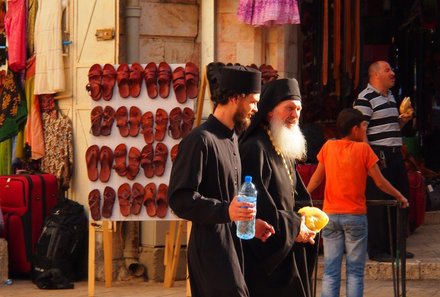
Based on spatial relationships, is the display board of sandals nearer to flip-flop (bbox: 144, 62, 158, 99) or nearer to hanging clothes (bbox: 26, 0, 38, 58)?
flip-flop (bbox: 144, 62, 158, 99)

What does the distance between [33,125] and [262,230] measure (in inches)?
248

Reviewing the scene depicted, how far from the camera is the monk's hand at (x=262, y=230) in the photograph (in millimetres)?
6883

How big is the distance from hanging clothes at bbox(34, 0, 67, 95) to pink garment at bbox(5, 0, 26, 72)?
11.9 inches

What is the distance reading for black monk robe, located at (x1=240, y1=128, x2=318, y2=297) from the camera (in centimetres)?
724

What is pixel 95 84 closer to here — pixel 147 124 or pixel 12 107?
pixel 147 124

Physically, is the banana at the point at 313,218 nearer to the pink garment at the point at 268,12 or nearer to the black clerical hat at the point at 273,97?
the black clerical hat at the point at 273,97

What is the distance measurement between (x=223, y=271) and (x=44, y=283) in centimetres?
555

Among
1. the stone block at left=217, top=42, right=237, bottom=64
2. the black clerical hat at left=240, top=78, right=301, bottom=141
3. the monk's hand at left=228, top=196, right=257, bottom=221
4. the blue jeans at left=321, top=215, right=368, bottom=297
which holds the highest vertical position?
the stone block at left=217, top=42, right=237, bottom=64

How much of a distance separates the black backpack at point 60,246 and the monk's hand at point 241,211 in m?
5.78

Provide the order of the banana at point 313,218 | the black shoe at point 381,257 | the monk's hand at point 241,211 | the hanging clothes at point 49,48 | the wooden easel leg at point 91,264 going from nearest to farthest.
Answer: the monk's hand at point 241,211 → the banana at point 313,218 → the wooden easel leg at point 91,264 → the black shoe at point 381,257 → the hanging clothes at point 49,48

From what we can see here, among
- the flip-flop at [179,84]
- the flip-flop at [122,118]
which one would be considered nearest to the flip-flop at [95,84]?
the flip-flop at [122,118]

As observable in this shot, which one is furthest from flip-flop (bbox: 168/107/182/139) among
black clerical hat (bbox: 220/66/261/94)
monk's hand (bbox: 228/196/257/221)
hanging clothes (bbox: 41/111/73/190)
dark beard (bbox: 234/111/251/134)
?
monk's hand (bbox: 228/196/257/221)

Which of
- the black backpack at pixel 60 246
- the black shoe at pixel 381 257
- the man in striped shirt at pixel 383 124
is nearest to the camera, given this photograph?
the man in striped shirt at pixel 383 124

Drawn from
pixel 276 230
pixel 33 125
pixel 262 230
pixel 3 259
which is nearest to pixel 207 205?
pixel 262 230
